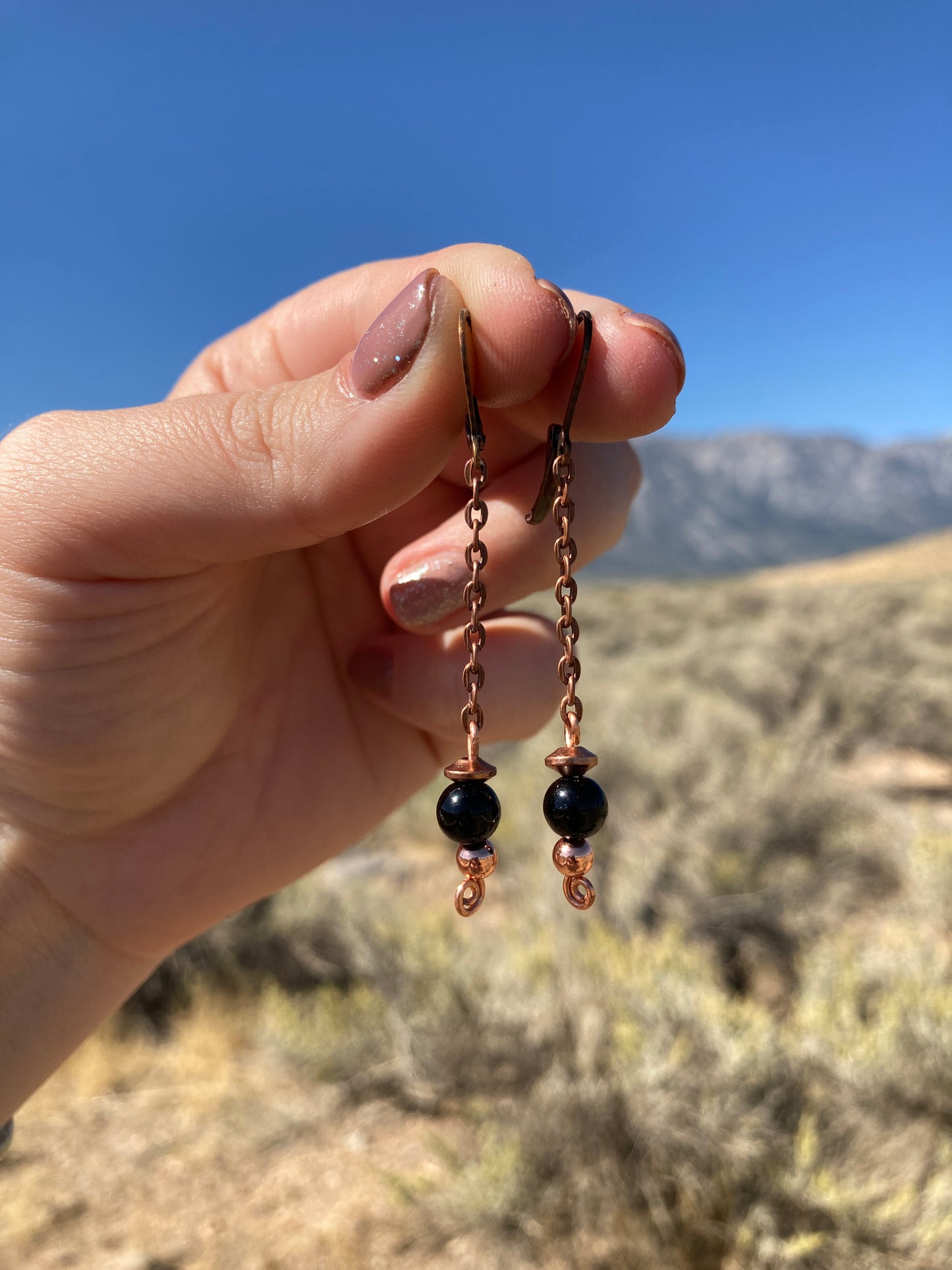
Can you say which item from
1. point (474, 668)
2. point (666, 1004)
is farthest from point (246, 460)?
point (666, 1004)

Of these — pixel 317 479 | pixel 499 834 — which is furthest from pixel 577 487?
pixel 499 834

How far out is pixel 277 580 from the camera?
181cm

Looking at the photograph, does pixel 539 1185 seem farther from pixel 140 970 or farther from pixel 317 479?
pixel 317 479

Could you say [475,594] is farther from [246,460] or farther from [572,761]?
[246,460]

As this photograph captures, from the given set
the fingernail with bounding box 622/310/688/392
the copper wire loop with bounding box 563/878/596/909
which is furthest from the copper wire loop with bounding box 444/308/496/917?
the fingernail with bounding box 622/310/688/392

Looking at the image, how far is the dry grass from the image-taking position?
2270mm

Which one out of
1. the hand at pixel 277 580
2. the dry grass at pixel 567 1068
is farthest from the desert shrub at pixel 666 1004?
the hand at pixel 277 580

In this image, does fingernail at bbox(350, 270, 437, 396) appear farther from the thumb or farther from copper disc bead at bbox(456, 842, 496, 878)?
copper disc bead at bbox(456, 842, 496, 878)

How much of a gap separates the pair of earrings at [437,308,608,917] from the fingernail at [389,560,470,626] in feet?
1.21

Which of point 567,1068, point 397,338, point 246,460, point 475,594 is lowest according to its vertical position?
point 567,1068

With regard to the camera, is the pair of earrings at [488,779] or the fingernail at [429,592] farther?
the fingernail at [429,592]

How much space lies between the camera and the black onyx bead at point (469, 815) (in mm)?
1043

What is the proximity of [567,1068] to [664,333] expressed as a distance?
2387mm

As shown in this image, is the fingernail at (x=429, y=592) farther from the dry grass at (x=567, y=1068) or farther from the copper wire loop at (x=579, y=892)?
the dry grass at (x=567, y=1068)
